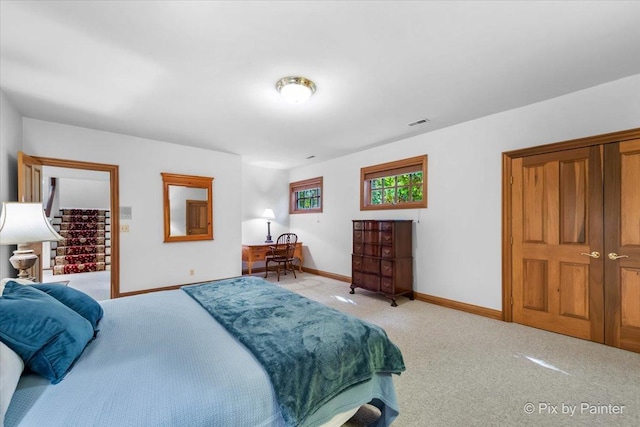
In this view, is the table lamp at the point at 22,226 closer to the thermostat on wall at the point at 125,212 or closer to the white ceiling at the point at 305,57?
the white ceiling at the point at 305,57

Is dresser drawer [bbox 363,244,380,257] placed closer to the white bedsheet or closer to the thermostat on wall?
the white bedsheet

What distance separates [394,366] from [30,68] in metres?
3.69

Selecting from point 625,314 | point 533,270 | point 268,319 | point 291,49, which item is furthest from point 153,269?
point 625,314

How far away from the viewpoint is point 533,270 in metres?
3.06

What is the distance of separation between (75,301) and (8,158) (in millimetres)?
2602

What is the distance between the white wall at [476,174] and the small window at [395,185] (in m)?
0.11

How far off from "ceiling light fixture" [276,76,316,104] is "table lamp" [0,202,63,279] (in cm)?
225

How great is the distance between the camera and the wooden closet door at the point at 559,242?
106 inches

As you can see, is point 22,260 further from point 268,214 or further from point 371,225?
point 268,214

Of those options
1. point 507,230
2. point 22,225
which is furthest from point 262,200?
point 507,230

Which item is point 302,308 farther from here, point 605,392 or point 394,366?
point 605,392

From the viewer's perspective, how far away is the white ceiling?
1.73 meters

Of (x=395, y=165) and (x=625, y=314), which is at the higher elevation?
(x=395, y=165)

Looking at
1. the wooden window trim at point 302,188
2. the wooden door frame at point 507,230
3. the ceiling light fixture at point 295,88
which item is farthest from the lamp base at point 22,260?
the wooden door frame at point 507,230
